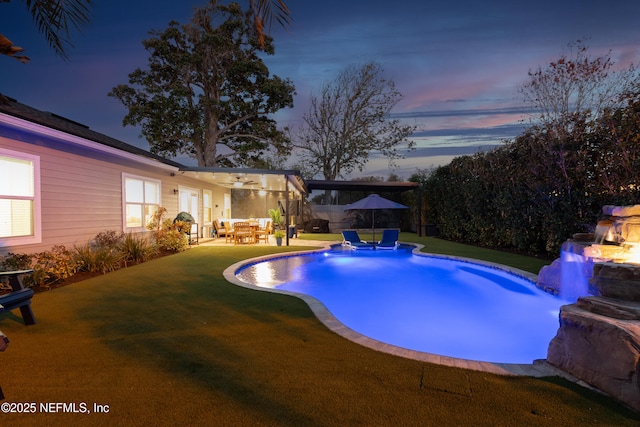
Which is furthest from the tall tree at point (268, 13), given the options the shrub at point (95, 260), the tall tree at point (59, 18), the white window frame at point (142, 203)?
the white window frame at point (142, 203)

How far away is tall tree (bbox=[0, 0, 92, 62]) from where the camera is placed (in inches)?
123

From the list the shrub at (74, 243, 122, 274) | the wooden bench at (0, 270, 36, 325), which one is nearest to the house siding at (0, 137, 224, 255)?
the shrub at (74, 243, 122, 274)

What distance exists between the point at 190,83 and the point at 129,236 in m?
14.5

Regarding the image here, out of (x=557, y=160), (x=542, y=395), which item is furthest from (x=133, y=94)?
(x=542, y=395)

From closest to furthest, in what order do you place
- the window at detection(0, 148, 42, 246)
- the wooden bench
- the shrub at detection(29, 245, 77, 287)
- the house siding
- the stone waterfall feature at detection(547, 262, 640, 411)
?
the stone waterfall feature at detection(547, 262, 640, 411)
the wooden bench
the shrub at detection(29, 245, 77, 287)
the window at detection(0, 148, 42, 246)
the house siding

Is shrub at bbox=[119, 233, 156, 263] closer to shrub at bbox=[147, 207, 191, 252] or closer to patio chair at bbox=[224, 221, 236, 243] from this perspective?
shrub at bbox=[147, 207, 191, 252]

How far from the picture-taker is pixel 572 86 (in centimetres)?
Answer: 1083

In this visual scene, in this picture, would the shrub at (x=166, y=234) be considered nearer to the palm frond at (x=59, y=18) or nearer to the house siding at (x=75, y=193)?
the house siding at (x=75, y=193)

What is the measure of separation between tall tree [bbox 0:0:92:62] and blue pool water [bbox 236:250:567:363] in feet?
17.4

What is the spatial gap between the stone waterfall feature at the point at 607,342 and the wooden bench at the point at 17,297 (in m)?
5.40

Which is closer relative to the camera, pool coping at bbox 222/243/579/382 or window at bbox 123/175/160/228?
pool coping at bbox 222/243/579/382

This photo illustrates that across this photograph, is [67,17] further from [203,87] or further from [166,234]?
[203,87]

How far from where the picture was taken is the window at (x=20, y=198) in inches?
247

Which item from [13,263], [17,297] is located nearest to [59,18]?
[17,297]
